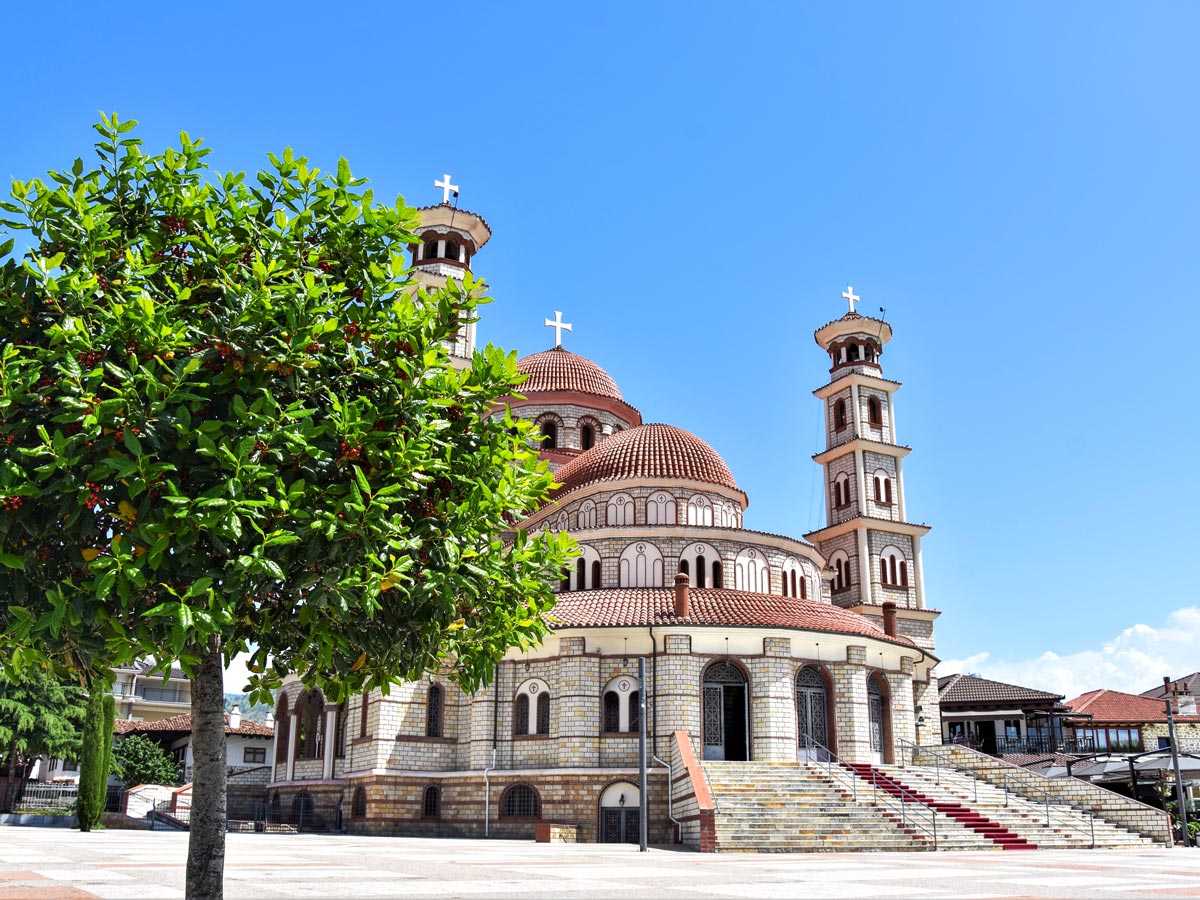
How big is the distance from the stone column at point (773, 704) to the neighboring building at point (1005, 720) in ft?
105

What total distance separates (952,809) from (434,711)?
16388 mm

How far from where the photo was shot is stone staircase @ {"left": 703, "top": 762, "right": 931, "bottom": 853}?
2580cm

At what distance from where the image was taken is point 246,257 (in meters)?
9.96

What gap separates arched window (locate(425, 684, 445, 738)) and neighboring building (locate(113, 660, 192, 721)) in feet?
138

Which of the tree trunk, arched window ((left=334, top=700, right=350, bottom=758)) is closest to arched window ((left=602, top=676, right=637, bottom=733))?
arched window ((left=334, top=700, right=350, bottom=758))

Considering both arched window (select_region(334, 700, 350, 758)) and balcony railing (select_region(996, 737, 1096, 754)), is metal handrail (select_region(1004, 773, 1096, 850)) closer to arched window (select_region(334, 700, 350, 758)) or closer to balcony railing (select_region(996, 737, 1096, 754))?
arched window (select_region(334, 700, 350, 758))

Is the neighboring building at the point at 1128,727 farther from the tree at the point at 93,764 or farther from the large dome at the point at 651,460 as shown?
the tree at the point at 93,764

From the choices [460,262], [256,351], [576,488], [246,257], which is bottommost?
[256,351]

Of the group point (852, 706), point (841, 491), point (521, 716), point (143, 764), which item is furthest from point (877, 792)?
point (143, 764)

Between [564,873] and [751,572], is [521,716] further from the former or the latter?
[564,873]

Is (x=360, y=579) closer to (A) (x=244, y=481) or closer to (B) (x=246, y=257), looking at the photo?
(A) (x=244, y=481)

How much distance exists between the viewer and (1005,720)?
62.4 metres

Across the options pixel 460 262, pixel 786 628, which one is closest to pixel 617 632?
pixel 786 628

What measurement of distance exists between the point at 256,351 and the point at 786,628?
2644 cm
